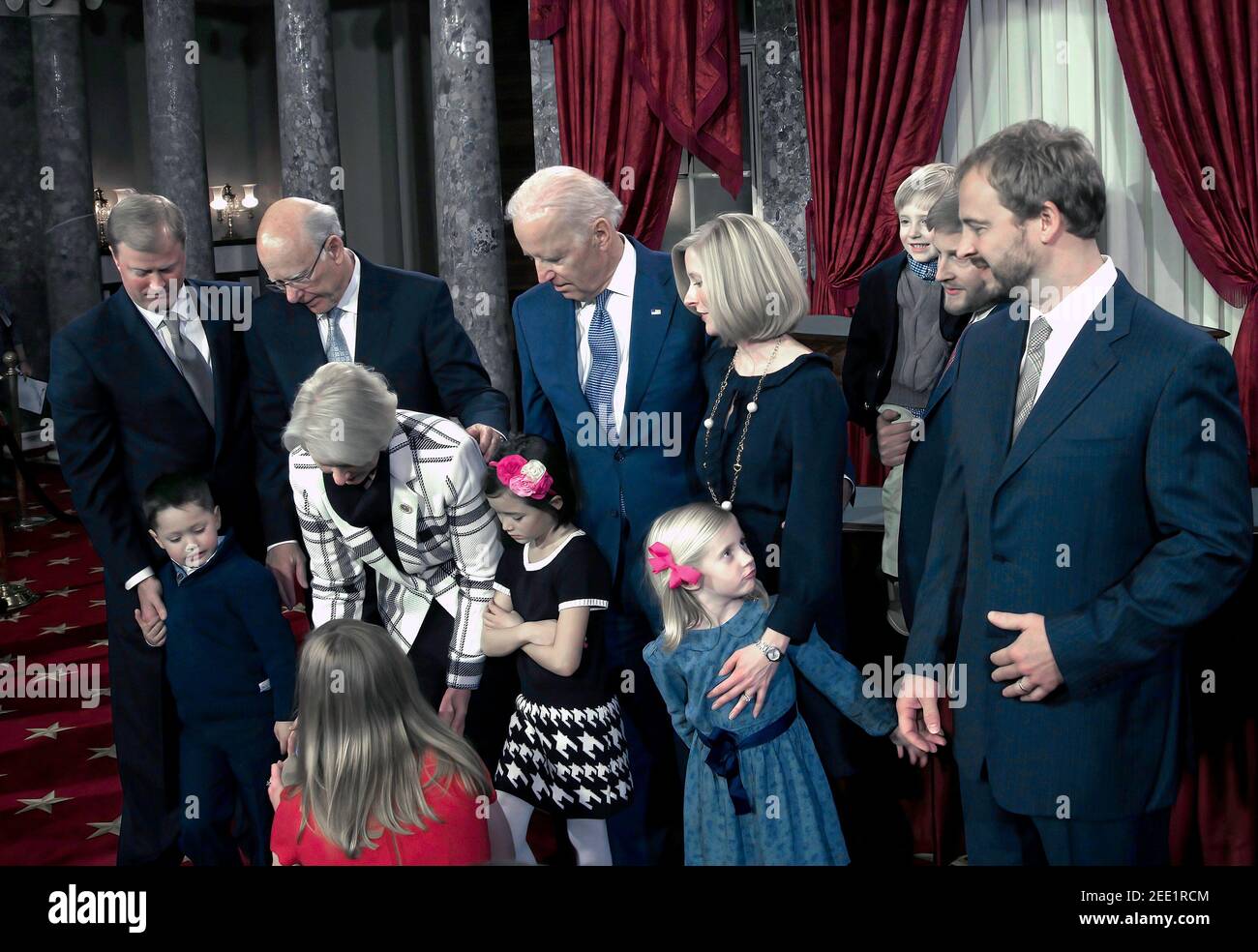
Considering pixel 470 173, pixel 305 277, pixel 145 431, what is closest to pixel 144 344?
pixel 145 431

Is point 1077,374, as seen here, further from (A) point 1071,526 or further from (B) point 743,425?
(B) point 743,425

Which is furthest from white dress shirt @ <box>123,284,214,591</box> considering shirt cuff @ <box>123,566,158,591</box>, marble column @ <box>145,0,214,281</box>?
marble column @ <box>145,0,214,281</box>

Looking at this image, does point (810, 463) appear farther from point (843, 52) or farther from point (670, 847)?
point (843, 52)

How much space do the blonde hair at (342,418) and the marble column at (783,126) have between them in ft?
15.9

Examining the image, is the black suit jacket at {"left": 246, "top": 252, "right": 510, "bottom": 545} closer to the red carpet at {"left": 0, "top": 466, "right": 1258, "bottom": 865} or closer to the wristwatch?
the wristwatch

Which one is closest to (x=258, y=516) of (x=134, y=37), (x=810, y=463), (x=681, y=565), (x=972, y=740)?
(x=681, y=565)

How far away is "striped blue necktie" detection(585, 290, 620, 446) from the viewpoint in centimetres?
342

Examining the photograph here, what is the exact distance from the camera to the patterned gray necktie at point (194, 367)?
3.55 metres

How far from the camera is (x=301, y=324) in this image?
3572mm

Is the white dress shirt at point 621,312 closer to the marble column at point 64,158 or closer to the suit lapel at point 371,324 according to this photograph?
the suit lapel at point 371,324

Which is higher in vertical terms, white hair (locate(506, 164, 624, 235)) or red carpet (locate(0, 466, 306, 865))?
white hair (locate(506, 164, 624, 235))

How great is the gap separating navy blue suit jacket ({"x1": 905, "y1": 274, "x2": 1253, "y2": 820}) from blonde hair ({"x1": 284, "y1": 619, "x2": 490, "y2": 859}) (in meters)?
1.01

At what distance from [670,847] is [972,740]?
3.80 ft

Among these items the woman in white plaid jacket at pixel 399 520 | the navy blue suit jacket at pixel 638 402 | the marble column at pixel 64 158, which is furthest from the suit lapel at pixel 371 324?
the marble column at pixel 64 158
